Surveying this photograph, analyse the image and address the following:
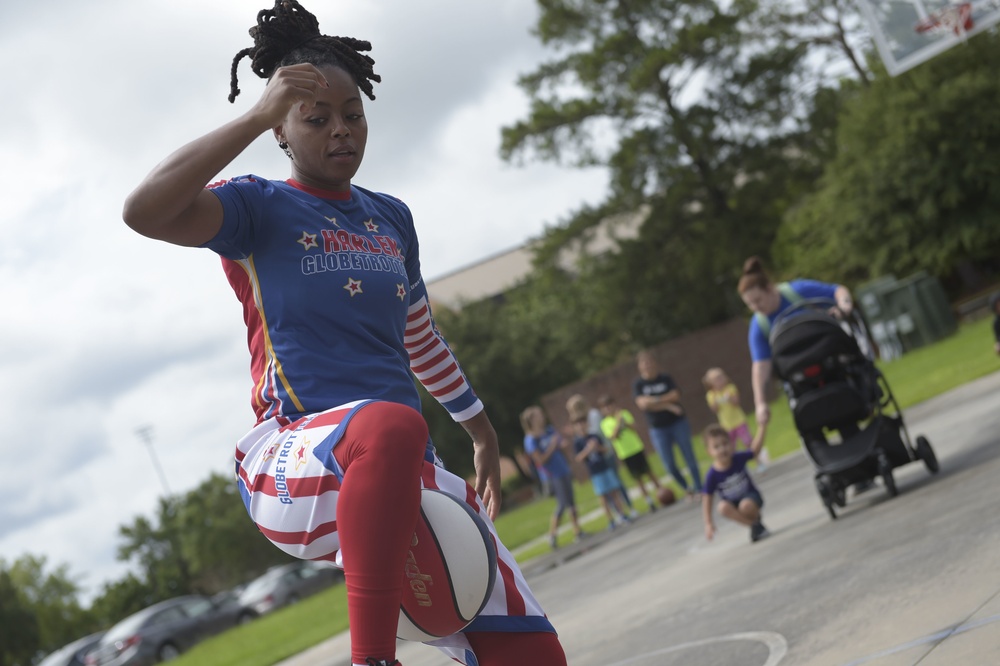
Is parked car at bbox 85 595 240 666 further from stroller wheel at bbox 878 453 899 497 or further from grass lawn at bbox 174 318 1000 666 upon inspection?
stroller wheel at bbox 878 453 899 497

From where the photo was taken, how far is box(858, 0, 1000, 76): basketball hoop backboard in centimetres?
1953

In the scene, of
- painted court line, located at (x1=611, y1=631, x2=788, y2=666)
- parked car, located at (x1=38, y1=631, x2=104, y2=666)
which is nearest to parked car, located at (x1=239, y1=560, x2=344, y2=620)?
parked car, located at (x1=38, y1=631, x2=104, y2=666)

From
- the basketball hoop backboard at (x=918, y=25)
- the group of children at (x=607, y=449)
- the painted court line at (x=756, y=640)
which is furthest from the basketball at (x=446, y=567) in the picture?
the basketball hoop backboard at (x=918, y=25)

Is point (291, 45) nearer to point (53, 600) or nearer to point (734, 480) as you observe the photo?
point (734, 480)

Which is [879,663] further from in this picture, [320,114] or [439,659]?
[439,659]

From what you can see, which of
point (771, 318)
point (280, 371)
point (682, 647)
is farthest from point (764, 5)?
point (280, 371)

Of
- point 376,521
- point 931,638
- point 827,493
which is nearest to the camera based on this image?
point 376,521

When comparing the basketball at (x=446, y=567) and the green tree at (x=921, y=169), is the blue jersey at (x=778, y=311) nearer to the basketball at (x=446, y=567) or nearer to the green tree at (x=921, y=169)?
the basketball at (x=446, y=567)

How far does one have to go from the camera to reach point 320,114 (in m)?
3.05

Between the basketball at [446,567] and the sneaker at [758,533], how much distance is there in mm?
6972

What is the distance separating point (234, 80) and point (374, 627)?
165 cm

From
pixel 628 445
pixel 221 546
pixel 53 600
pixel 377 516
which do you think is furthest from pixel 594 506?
pixel 53 600

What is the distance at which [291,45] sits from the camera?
3184 mm

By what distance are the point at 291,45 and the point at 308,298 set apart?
73 cm
